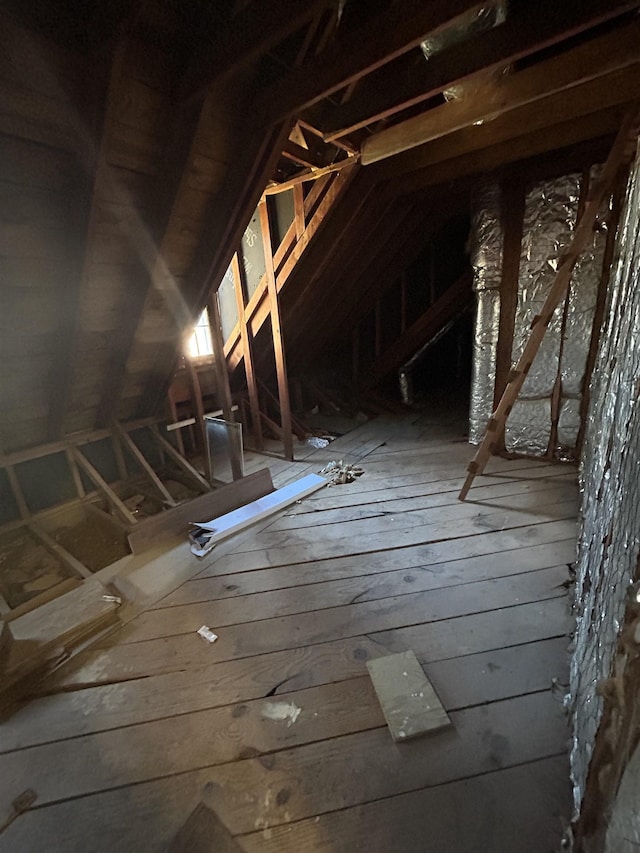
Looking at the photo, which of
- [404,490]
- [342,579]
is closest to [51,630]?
[342,579]

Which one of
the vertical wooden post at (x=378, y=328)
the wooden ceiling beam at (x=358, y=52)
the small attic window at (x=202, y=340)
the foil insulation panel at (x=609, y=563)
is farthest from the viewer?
the vertical wooden post at (x=378, y=328)

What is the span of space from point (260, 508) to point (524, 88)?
234cm

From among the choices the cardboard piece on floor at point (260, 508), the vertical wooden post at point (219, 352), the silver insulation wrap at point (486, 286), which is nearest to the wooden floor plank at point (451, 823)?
the cardboard piece on floor at point (260, 508)

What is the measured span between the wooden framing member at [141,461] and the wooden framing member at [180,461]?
20 cm

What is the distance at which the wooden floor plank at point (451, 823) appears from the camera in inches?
38.0

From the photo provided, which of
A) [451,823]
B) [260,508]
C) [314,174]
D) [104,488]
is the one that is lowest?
[451,823]

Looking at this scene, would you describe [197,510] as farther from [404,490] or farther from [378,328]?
[378,328]

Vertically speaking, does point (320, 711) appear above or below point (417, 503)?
below

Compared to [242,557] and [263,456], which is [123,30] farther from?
[263,456]

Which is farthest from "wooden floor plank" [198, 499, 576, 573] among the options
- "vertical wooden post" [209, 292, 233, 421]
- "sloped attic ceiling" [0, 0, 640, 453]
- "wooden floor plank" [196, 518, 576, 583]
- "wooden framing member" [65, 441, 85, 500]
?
"sloped attic ceiling" [0, 0, 640, 453]

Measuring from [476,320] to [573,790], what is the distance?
2.77m

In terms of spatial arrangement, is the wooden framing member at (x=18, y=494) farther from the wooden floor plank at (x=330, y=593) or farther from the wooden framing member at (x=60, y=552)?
the wooden floor plank at (x=330, y=593)

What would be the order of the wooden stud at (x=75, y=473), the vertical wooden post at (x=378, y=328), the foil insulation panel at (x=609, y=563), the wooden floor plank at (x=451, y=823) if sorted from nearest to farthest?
1. the foil insulation panel at (x=609, y=563)
2. the wooden floor plank at (x=451, y=823)
3. the wooden stud at (x=75, y=473)
4. the vertical wooden post at (x=378, y=328)

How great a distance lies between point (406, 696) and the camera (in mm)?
1296
